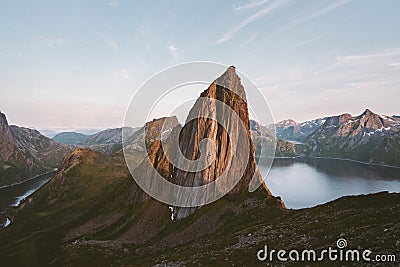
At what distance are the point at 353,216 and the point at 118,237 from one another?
250 ft

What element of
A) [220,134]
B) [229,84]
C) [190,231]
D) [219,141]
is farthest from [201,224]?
[229,84]

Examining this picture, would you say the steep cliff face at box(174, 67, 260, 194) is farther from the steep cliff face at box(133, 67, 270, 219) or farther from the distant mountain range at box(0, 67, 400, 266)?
the distant mountain range at box(0, 67, 400, 266)

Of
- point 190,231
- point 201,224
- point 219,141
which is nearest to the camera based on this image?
point 190,231

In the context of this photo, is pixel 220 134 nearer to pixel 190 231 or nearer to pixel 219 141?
pixel 219 141

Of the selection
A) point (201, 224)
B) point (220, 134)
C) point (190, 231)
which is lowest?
point (190, 231)

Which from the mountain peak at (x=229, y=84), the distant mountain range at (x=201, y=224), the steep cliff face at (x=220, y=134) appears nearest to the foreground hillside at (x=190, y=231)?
the distant mountain range at (x=201, y=224)

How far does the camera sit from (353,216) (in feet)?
157

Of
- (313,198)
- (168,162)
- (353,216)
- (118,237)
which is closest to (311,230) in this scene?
(353,216)

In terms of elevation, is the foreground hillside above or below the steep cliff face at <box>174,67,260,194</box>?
below

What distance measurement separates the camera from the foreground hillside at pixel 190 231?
42.7m

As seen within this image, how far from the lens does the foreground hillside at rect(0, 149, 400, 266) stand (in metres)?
42.7

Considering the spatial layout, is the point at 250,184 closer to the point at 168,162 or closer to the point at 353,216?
the point at 168,162

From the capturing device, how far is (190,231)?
83.1 m

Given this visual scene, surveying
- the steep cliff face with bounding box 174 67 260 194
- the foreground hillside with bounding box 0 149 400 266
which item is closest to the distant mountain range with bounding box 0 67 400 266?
the foreground hillside with bounding box 0 149 400 266
